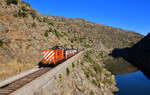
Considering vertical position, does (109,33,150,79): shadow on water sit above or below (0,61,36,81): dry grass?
below

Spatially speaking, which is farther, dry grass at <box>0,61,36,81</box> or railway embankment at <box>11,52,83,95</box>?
dry grass at <box>0,61,36,81</box>

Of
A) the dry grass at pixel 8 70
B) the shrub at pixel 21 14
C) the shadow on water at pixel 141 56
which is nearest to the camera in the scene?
the dry grass at pixel 8 70

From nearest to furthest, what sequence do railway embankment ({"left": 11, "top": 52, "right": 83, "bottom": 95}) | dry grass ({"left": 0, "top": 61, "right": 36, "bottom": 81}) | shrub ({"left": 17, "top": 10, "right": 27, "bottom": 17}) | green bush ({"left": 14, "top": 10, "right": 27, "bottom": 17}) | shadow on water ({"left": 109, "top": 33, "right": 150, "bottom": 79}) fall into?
1. railway embankment ({"left": 11, "top": 52, "right": 83, "bottom": 95})
2. dry grass ({"left": 0, "top": 61, "right": 36, "bottom": 81})
3. green bush ({"left": 14, "top": 10, "right": 27, "bottom": 17})
4. shrub ({"left": 17, "top": 10, "right": 27, "bottom": 17})
5. shadow on water ({"left": 109, "top": 33, "right": 150, "bottom": 79})

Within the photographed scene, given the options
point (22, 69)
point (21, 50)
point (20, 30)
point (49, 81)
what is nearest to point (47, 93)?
point (49, 81)

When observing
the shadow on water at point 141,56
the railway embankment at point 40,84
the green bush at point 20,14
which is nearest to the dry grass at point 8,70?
the railway embankment at point 40,84

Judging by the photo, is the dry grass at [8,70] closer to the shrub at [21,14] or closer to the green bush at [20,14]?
the green bush at [20,14]

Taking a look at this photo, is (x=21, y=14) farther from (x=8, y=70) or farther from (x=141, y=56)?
(x=141, y=56)

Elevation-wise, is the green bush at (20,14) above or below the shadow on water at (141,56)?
above

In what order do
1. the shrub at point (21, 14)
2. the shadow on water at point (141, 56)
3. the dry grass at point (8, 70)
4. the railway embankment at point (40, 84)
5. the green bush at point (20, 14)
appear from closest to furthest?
1. the railway embankment at point (40, 84)
2. the dry grass at point (8, 70)
3. the green bush at point (20, 14)
4. the shrub at point (21, 14)
5. the shadow on water at point (141, 56)

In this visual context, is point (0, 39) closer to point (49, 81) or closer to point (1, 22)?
point (1, 22)

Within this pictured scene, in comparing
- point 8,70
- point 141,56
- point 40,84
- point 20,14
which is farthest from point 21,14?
point 141,56

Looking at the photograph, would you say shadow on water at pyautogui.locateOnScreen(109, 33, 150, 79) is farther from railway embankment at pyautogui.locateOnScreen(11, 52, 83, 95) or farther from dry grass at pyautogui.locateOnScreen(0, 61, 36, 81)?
dry grass at pyautogui.locateOnScreen(0, 61, 36, 81)

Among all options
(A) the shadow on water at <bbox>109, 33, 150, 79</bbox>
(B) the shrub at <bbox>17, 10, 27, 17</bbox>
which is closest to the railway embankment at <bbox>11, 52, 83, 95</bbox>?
(B) the shrub at <bbox>17, 10, 27, 17</bbox>

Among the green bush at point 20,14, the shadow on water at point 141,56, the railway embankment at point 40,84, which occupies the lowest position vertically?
the shadow on water at point 141,56
